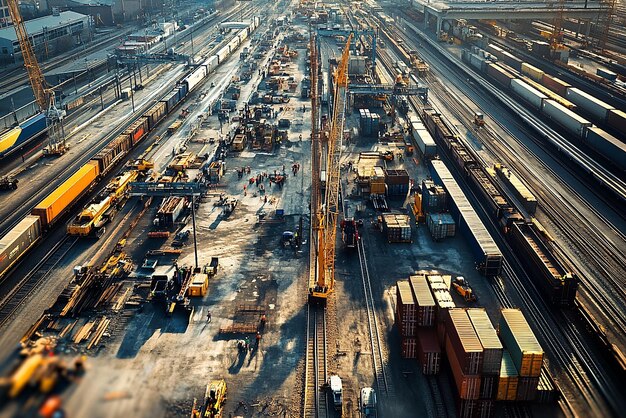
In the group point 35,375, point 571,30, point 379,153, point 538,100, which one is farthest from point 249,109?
point 571,30

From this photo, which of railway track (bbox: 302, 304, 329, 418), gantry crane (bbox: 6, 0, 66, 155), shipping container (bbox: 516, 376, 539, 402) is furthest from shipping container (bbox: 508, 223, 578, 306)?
gantry crane (bbox: 6, 0, 66, 155)

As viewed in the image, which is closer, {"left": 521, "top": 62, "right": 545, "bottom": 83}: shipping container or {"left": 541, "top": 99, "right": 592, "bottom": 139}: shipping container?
{"left": 541, "top": 99, "right": 592, "bottom": 139}: shipping container

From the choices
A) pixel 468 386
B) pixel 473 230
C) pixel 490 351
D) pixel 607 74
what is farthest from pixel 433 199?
pixel 607 74

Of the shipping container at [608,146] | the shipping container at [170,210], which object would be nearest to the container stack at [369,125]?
the shipping container at [608,146]

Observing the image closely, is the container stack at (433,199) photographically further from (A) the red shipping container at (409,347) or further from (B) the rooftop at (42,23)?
(B) the rooftop at (42,23)

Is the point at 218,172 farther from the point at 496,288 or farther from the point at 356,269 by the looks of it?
the point at 496,288

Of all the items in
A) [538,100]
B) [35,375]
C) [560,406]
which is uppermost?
[35,375]

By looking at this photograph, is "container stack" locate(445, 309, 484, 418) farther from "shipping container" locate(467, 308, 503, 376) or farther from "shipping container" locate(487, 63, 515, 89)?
"shipping container" locate(487, 63, 515, 89)
